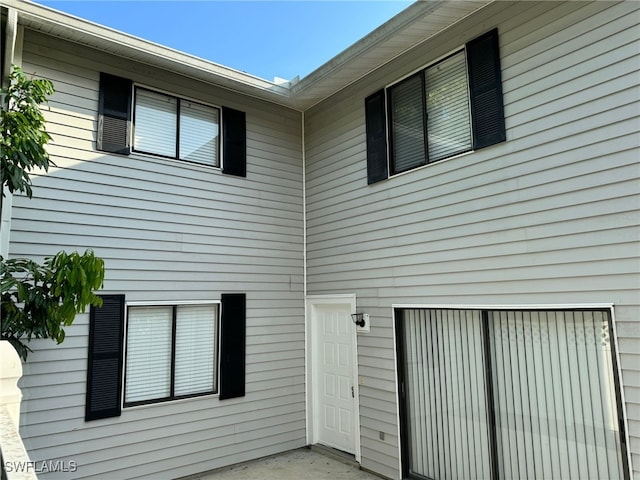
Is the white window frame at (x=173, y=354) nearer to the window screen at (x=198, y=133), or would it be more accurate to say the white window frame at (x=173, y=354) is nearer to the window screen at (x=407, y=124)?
the window screen at (x=198, y=133)

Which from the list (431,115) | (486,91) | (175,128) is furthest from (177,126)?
(486,91)

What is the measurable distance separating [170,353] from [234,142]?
3.07m

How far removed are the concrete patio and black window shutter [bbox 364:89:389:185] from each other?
378cm

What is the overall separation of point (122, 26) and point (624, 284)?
5.86m

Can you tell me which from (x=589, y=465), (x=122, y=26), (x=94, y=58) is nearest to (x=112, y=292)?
(x=94, y=58)

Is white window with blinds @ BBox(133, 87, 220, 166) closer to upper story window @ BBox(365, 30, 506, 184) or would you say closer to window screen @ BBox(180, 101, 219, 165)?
window screen @ BBox(180, 101, 219, 165)

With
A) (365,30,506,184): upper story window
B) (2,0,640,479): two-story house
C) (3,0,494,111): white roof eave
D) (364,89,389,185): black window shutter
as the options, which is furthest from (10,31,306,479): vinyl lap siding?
(365,30,506,184): upper story window

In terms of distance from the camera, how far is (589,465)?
357cm

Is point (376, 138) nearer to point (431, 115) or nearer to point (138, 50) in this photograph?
point (431, 115)

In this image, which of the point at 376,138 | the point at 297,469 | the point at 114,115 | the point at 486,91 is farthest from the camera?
the point at 376,138

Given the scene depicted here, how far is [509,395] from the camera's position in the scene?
4.17 meters

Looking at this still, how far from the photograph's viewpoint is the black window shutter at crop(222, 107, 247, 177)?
6160 millimetres

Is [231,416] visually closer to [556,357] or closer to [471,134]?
[556,357]

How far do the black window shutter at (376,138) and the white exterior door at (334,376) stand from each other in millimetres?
1801
